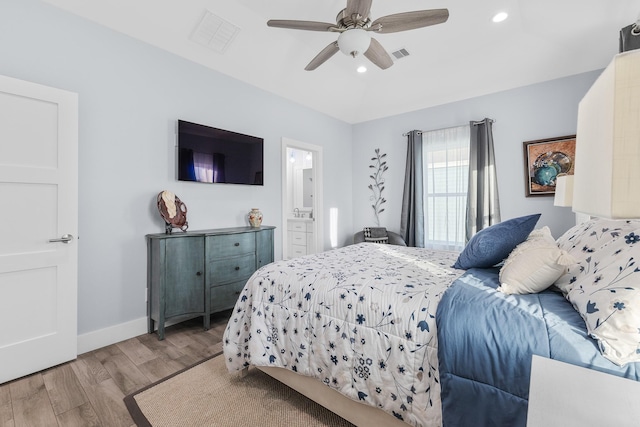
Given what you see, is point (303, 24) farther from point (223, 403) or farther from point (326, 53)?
point (223, 403)

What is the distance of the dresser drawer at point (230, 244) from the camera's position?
2.92 meters

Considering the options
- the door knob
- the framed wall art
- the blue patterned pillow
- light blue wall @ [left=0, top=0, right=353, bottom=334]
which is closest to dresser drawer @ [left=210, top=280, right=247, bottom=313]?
light blue wall @ [left=0, top=0, right=353, bottom=334]

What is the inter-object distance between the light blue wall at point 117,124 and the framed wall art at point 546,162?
12.6 feet

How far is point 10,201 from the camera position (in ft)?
6.75

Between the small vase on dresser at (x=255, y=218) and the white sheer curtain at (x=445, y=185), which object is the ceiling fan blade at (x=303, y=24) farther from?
the white sheer curtain at (x=445, y=185)

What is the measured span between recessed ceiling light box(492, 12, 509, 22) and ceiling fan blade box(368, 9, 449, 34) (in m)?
1.44

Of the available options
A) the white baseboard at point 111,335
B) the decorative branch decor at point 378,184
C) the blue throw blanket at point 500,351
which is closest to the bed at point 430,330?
the blue throw blanket at point 500,351

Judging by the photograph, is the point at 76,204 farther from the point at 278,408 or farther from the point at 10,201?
the point at 278,408

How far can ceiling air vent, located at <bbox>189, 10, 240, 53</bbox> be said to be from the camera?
9.46 ft

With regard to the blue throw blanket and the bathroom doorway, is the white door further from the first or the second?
the blue throw blanket

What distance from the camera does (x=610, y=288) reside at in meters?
0.99

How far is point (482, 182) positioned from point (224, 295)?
3.62 meters

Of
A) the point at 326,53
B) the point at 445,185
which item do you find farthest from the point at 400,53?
the point at 445,185

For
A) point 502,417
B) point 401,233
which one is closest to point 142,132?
point 502,417
